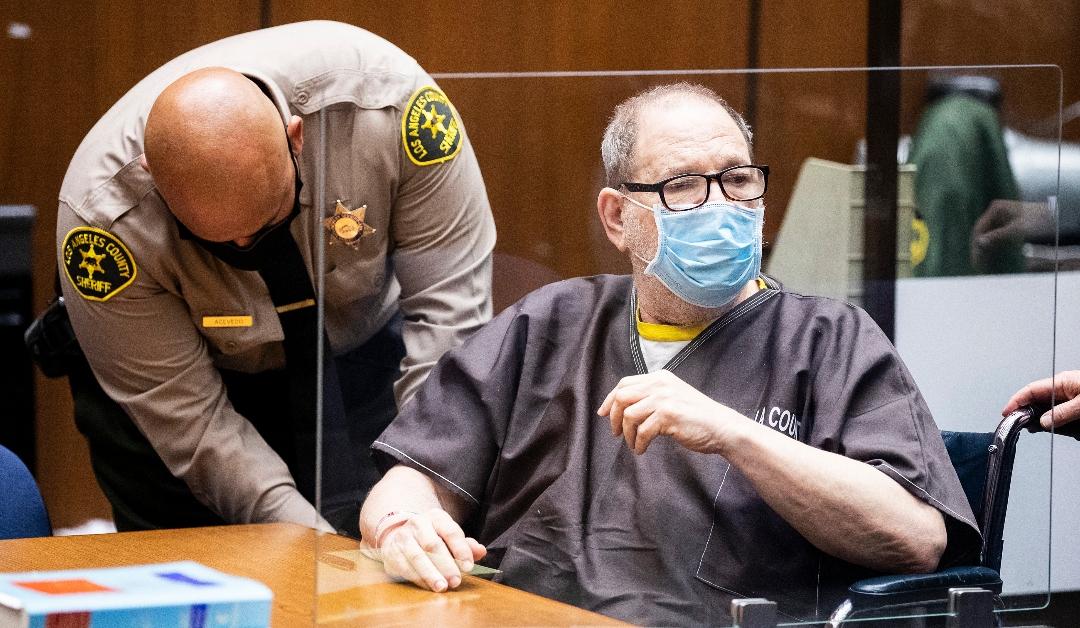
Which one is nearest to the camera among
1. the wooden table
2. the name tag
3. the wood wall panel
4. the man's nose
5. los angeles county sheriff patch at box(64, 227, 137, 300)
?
the wooden table

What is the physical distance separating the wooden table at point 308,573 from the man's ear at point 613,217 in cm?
47

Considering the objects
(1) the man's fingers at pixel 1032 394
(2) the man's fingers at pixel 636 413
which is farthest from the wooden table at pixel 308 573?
(1) the man's fingers at pixel 1032 394

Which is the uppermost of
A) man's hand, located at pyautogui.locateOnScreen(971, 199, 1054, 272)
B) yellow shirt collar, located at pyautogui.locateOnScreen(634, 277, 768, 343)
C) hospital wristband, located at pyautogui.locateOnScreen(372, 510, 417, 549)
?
man's hand, located at pyautogui.locateOnScreen(971, 199, 1054, 272)

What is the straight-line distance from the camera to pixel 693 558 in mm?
1625

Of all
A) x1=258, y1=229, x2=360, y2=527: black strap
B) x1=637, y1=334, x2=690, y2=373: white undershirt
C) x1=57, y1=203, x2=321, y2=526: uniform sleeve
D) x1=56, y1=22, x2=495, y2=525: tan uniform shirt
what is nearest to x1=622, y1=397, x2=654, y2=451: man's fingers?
x1=637, y1=334, x2=690, y2=373: white undershirt

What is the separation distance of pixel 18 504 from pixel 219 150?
0.67 m

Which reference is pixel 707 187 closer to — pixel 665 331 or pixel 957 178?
pixel 665 331

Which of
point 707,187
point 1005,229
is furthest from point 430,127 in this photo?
point 1005,229

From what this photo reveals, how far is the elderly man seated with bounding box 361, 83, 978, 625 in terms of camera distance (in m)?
1.58

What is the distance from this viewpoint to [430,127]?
196 centimetres

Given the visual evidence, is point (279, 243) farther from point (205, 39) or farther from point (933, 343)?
point (205, 39)

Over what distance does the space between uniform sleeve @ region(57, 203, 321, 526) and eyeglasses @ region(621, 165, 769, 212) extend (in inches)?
40.6

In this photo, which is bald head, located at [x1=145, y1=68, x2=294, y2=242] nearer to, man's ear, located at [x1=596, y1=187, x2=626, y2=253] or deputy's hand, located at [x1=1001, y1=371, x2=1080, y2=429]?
man's ear, located at [x1=596, y1=187, x2=626, y2=253]

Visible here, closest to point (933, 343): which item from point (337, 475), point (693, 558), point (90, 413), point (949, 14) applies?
point (693, 558)
